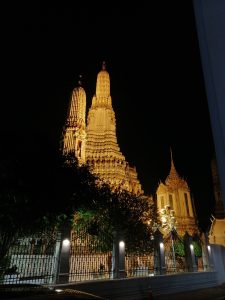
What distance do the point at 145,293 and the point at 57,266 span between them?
5.10 m

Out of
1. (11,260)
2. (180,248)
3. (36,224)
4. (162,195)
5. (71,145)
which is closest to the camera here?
(11,260)

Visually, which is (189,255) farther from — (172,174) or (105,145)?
(172,174)

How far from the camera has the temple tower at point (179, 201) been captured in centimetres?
4116

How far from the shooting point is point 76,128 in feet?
104

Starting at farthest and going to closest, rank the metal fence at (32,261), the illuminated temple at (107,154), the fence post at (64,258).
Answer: the illuminated temple at (107,154)
the fence post at (64,258)
the metal fence at (32,261)

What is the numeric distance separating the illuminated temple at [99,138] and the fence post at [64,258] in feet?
56.7

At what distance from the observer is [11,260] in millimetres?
9227

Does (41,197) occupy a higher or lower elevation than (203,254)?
higher

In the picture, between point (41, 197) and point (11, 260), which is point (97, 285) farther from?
point (41, 197)

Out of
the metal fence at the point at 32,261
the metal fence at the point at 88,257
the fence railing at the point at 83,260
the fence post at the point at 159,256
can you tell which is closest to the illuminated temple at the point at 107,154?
the fence post at the point at 159,256

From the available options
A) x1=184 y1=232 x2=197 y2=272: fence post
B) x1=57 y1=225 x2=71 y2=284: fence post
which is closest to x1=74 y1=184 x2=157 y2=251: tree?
x1=57 y1=225 x2=71 y2=284: fence post

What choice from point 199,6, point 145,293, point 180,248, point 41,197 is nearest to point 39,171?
point 41,197

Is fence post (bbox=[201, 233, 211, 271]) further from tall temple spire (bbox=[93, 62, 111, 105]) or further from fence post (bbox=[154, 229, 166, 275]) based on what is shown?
tall temple spire (bbox=[93, 62, 111, 105])

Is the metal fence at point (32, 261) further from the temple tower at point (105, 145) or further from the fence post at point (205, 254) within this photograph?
the temple tower at point (105, 145)
